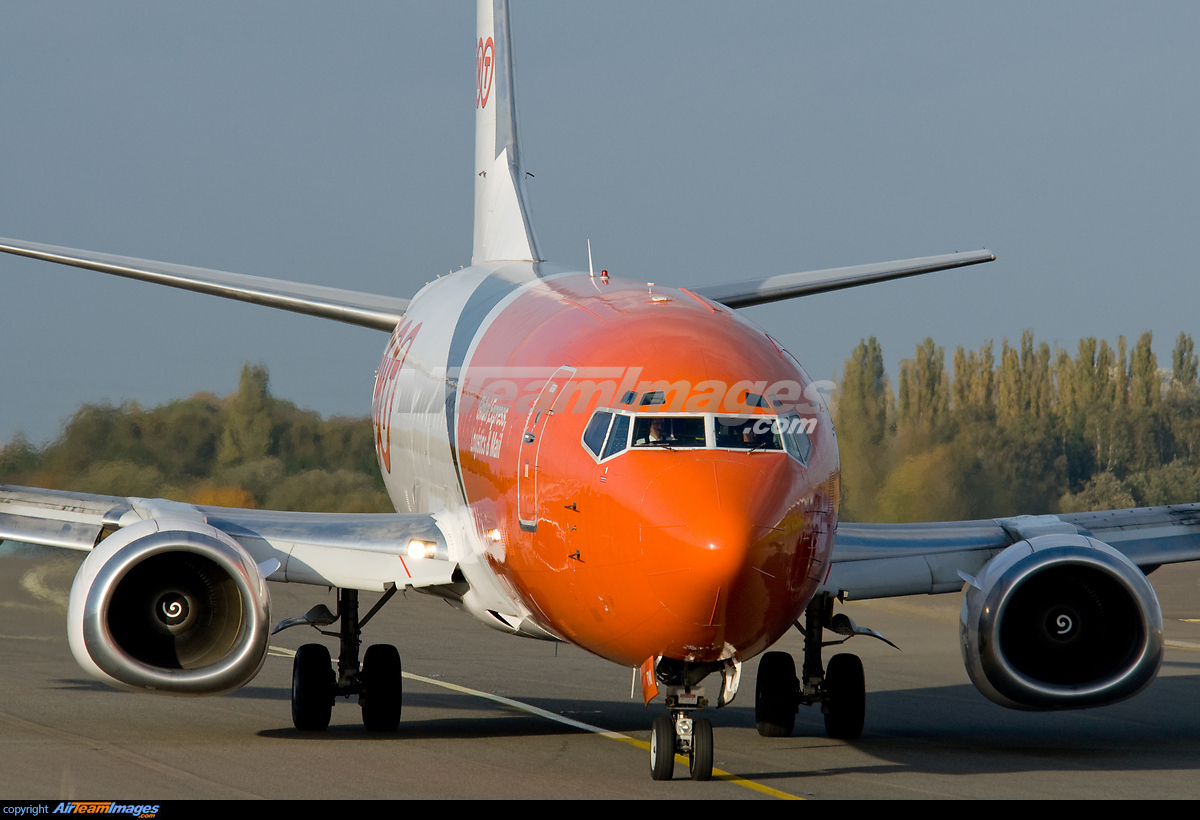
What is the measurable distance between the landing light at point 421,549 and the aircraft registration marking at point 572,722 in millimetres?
2657

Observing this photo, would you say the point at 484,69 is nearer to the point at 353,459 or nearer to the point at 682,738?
the point at 353,459

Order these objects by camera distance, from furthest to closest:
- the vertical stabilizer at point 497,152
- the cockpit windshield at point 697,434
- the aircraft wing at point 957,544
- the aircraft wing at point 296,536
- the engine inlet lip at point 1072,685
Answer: the vertical stabilizer at point 497,152, the aircraft wing at point 957,544, the aircraft wing at point 296,536, the engine inlet lip at point 1072,685, the cockpit windshield at point 697,434

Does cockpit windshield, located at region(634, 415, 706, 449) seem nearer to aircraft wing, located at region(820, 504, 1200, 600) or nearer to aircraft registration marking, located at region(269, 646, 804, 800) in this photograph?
aircraft registration marking, located at region(269, 646, 804, 800)

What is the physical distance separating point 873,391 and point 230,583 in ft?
79.1

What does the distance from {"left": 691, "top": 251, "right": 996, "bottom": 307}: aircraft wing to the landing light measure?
19.4 feet

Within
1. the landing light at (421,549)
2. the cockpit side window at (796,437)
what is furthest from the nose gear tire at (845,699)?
the cockpit side window at (796,437)

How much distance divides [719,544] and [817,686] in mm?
6120

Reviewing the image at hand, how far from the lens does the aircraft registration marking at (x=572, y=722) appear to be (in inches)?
505

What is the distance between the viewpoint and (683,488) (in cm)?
1099

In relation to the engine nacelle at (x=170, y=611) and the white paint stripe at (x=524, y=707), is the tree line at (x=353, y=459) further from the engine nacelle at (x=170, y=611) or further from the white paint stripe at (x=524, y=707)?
the engine nacelle at (x=170, y=611)

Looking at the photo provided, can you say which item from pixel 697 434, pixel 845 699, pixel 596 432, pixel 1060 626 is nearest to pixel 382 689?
pixel 845 699

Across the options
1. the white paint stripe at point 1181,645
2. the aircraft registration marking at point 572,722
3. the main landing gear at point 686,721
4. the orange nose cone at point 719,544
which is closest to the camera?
the orange nose cone at point 719,544

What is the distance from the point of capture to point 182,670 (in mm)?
13828
